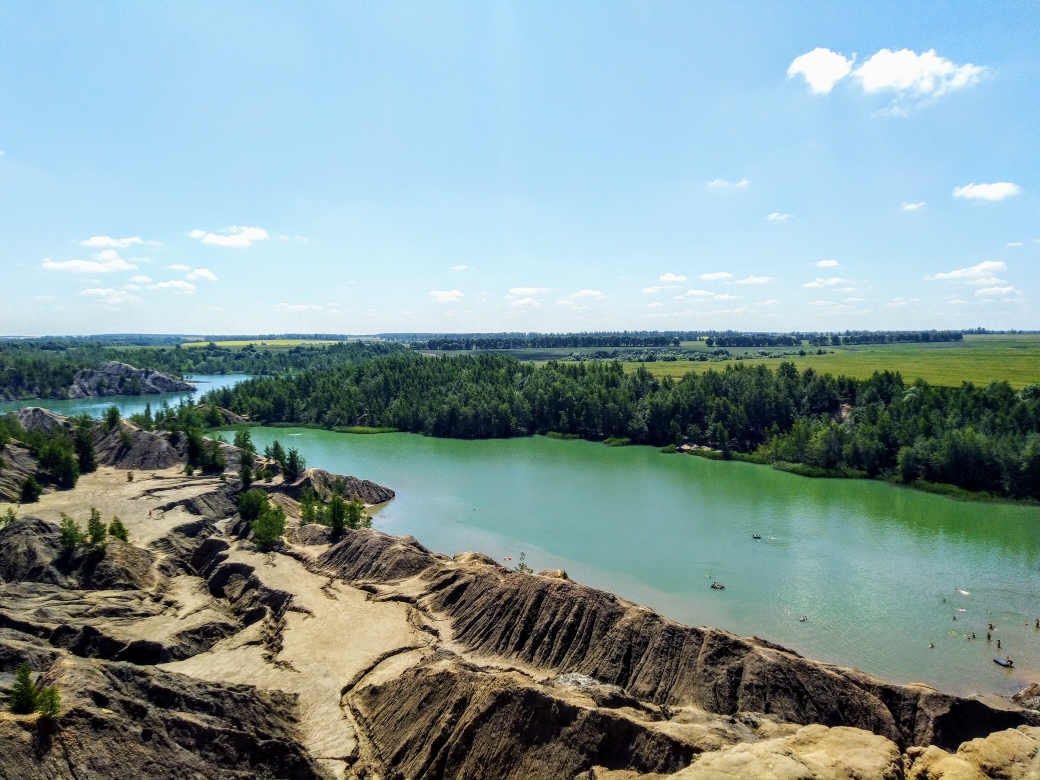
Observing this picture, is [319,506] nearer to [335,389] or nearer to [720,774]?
[720,774]

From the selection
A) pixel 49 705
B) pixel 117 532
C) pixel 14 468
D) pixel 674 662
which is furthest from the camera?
pixel 14 468

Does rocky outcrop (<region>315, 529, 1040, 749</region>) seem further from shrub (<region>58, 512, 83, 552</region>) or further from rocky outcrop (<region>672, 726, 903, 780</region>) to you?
shrub (<region>58, 512, 83, 552</region>)

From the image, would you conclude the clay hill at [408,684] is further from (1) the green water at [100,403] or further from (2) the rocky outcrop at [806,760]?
(1) the green water at [100,403]

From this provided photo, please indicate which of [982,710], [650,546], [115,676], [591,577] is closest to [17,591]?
[115,676]

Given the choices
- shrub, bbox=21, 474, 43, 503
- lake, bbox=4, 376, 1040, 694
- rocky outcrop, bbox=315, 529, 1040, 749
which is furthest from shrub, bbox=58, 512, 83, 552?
lake, bbox=4, 376, 1040, 694

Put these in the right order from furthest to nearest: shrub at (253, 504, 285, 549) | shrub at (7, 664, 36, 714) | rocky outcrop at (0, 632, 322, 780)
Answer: shrub at (253, 504, 285, 549), shrub at (7, 664, 36, 714), rocky outcrop at (0, 632, 322, 780)

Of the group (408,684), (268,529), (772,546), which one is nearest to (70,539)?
(268,529)

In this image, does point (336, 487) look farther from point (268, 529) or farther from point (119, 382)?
point (119, 382)
